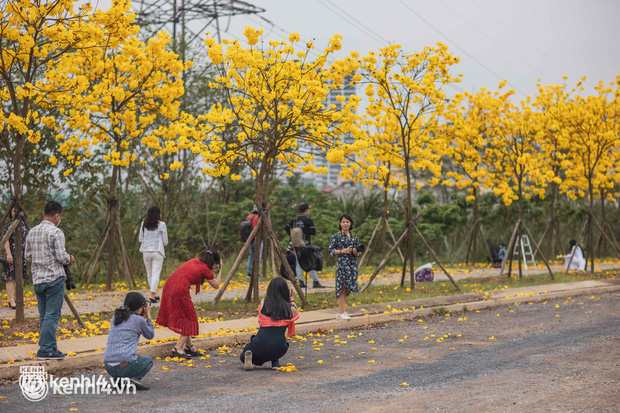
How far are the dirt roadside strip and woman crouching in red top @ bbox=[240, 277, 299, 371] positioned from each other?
52.1 inches

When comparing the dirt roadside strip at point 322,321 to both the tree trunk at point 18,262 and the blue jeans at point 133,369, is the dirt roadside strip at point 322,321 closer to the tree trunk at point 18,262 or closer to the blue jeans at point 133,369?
the blue jeans at point 133,369

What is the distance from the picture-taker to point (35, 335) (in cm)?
884

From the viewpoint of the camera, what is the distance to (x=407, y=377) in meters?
7.34

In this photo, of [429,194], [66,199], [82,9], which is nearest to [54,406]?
[82,9]

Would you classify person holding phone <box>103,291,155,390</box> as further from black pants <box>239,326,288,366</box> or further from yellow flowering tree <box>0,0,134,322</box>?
yellow flowering tree <box>0,0,134,322</box>

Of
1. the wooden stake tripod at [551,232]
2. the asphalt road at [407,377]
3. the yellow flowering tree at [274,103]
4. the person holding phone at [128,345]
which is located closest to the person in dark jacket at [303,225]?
the yellow flowering tree at [274,103]

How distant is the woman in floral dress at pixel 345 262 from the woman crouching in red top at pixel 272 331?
2994 mm

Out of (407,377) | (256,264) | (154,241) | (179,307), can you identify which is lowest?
(407,377)

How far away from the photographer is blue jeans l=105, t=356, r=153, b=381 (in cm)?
676

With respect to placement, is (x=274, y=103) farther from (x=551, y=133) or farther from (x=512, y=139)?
(x=551, y=133)

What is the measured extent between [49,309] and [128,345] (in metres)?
1.48

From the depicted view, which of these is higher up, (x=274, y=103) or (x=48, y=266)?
(x=274, y=103)

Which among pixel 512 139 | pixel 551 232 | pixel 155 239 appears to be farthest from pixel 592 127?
pixel 155 239

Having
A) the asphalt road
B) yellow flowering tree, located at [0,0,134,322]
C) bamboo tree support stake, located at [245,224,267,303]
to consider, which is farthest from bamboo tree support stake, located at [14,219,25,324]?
bamboo tree support stake, located at [245,224,267,303]
